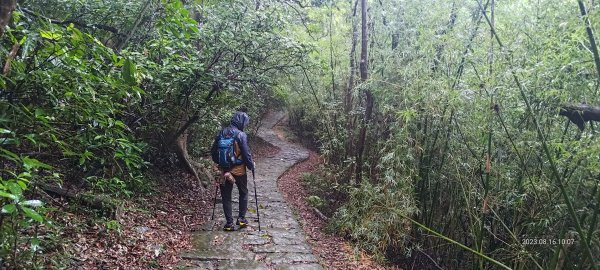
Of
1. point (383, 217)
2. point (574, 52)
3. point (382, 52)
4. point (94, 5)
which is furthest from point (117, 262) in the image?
point (382, 52)

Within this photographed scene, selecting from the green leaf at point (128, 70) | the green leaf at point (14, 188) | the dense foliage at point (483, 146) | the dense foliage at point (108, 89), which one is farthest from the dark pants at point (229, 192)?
the green leaf at point (14, 188)

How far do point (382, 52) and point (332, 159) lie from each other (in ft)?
9.71

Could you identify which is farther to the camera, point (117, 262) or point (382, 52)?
point (382, 52)

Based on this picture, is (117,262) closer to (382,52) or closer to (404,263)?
(404,263)

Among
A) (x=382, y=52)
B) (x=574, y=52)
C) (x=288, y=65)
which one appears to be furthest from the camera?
(x=382, y=52)

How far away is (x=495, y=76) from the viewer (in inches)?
153

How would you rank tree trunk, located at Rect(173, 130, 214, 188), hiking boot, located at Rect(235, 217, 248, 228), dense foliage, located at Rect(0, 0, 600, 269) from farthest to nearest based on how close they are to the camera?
tree trunk, located at Rect(173, 130, 214, 188) < hiking boot, located at Rect(235, 217, 248, 228) < dense foliage, located at Rect(0, 0, 600, 269)

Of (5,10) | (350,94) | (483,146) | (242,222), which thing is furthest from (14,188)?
(350,94)

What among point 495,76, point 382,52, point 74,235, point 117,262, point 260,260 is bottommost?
point 260,260

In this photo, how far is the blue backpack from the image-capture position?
17.7 feet

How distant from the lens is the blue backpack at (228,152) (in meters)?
5.39

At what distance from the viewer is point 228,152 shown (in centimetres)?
538

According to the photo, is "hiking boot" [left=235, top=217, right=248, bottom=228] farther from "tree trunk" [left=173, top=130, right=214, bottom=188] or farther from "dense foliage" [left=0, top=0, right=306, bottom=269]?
"tree trunk" [left=173, top=130, right=214, bottom=188]

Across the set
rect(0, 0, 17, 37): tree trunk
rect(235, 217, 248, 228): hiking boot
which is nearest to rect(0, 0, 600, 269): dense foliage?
rect(0, 0, 17, 37): tree trunk
